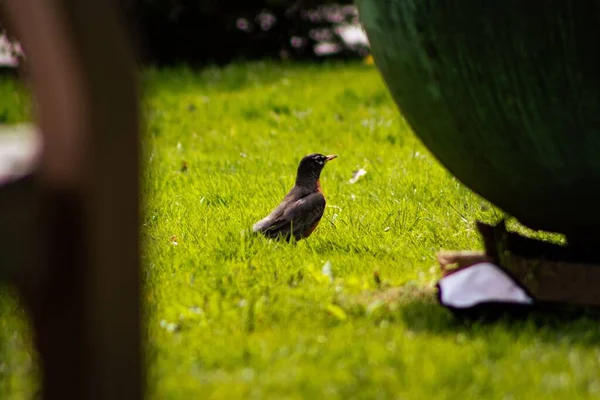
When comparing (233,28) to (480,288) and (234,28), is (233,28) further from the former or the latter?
(480,288)

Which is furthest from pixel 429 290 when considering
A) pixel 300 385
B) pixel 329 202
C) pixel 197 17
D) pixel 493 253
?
pixel 197 17

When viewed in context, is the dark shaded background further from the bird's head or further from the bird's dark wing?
the bird's dark wing

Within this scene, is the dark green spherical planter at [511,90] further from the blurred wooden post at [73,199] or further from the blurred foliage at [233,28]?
the blurred foliage at [233,28]

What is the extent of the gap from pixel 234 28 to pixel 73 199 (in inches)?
354

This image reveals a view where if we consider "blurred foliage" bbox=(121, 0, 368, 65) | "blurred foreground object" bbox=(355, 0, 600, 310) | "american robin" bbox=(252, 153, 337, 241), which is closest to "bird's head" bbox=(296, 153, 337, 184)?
"american robin" bbox=(252, 153, 337, 241)

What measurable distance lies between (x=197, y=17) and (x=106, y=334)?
888 cm

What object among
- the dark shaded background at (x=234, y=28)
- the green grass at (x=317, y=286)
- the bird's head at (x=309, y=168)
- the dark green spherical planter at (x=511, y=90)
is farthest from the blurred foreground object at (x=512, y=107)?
the dark shaded background at (x=234, y=28)

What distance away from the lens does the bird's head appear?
4734 millimetres

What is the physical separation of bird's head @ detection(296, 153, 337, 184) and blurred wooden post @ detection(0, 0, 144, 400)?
111 inches

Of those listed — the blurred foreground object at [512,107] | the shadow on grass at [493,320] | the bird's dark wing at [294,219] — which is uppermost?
the blurred foreground object at [512,107]

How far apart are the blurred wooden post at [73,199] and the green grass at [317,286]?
0.57 metres

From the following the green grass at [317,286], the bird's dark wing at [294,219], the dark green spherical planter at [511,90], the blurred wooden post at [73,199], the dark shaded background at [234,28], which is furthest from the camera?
the dark shaded background at [234,28]

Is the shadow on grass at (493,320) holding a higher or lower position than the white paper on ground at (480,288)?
lower

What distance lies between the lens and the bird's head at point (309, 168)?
4.73 meters
